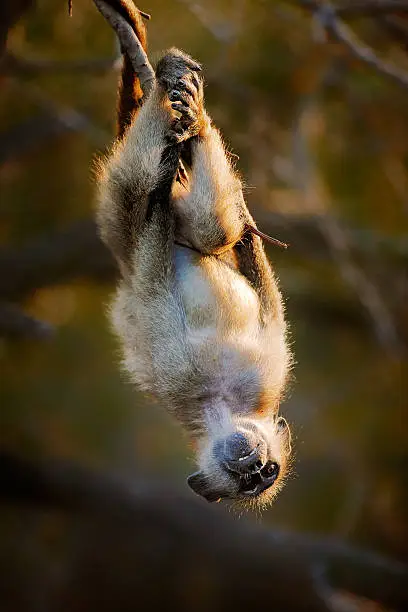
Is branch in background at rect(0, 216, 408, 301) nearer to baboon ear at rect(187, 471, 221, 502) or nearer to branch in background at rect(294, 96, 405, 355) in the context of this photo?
branch in background at rect(294, 96, 405, 355)

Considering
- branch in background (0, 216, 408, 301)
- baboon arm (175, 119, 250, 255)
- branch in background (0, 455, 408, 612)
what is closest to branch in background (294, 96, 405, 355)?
branch in background (0, 216, 408, 301)

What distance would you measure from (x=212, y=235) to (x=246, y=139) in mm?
3201

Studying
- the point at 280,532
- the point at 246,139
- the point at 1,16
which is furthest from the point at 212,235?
the point at 280,532

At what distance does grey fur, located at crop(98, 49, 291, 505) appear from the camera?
288 centimetres

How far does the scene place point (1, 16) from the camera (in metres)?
3.02

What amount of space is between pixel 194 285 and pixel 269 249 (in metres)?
3.61

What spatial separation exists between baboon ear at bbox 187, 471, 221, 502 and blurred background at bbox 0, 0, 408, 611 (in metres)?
1.16

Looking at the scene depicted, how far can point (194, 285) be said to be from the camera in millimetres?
3186

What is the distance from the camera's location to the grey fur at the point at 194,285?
2.88m

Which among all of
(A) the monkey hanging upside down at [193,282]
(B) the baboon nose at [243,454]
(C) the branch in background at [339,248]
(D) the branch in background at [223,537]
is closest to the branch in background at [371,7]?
(A) the monkey hanging upside down at [193,282]

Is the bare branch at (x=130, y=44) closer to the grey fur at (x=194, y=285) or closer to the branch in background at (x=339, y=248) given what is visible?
the grey fur at (x=194, y=285)

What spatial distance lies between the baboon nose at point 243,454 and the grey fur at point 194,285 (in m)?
0.02

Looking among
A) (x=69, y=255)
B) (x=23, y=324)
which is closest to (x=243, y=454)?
(x=23, y=324)

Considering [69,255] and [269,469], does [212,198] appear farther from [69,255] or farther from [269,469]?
[69,255]
